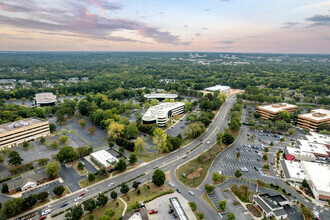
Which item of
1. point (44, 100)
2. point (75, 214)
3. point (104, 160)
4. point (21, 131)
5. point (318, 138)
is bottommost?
point (104, 160)

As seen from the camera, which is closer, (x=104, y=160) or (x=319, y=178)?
(x=319, y=178)

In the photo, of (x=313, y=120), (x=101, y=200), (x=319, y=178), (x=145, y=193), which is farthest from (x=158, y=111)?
(x=313, y=120)

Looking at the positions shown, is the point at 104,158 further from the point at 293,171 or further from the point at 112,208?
the point at 293,171

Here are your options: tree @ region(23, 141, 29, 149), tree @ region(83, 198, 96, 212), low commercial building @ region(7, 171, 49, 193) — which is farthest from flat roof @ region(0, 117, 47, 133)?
tree @ region(83, 198, 96, 212)

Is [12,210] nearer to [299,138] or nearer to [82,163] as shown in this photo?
[82,163]

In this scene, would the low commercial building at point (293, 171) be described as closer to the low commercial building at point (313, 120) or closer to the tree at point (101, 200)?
the low commercial building at point (313, 120)

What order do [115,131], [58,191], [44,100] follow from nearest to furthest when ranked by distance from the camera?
1. [58,191]
2. [115,131]
3. [44,100]

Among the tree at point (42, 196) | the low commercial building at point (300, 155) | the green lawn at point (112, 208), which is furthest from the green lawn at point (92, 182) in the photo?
the low commercial building at point (300, 155)

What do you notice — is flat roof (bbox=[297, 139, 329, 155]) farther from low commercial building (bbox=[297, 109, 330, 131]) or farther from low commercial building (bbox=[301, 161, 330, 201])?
low commercial building (bbox=[297, 109, 330, 131])

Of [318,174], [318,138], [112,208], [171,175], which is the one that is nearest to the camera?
[112,208]
